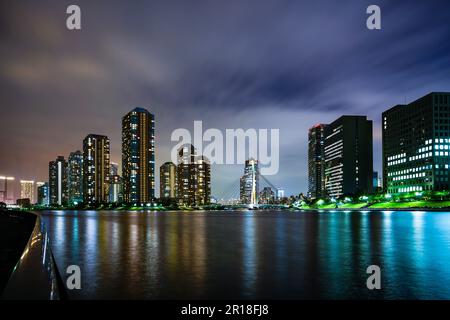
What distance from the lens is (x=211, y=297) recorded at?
15.7m

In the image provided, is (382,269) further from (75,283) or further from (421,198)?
(421,198)

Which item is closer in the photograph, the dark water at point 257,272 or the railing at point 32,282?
the railing at point 32,282

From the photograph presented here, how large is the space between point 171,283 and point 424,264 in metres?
16.0

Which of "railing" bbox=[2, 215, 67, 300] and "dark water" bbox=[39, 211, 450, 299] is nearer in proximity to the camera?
"railing" bbox=[2, 215, 67, 300]

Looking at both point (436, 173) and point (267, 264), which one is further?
point (436, 173)

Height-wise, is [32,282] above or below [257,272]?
above

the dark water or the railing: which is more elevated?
the railing

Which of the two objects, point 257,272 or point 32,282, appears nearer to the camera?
point 32,282

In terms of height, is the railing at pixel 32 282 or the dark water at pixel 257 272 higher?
the railing at pixel 32 282

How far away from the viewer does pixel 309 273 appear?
815 inches
